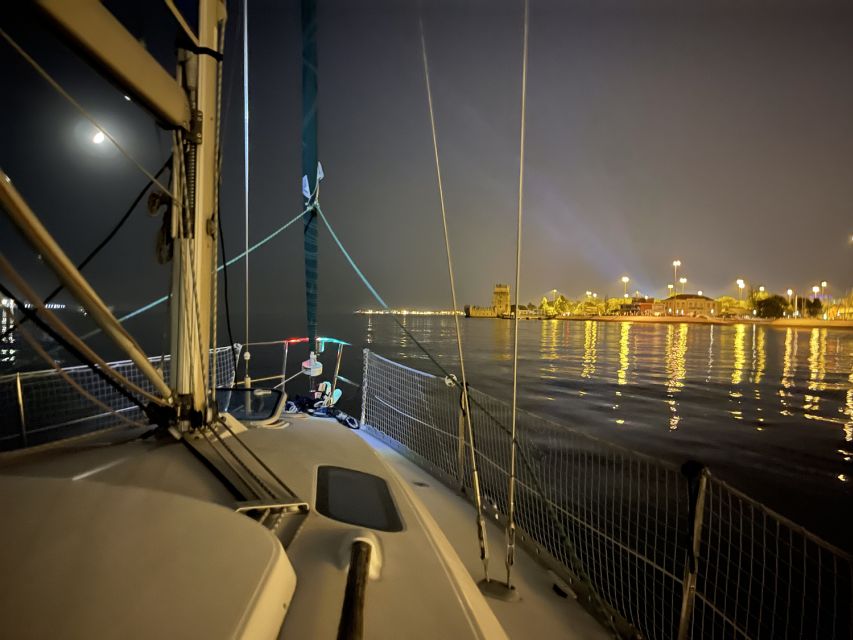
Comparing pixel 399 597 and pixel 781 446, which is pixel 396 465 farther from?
pixel 781 446

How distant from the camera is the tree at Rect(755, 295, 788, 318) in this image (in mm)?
112438

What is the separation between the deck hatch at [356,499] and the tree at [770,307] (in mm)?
141408

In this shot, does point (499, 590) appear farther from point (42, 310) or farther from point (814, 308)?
point (814, 308)

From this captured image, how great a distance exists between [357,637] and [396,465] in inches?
146

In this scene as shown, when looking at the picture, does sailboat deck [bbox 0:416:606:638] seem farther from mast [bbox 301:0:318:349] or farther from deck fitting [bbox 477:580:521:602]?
mast [bbox 301:0:318:349]

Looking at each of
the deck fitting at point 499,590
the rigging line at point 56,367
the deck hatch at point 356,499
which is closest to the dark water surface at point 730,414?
the deck fitting at point 499,590

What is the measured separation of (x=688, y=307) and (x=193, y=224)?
518 ft

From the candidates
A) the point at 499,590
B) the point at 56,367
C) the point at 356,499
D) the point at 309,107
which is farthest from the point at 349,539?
the point at 309,107

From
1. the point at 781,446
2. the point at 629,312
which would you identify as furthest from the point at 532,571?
the point at 629,312

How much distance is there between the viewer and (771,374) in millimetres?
21797

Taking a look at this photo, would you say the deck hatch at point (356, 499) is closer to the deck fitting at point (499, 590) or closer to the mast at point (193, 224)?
the deck fitting at point (499, 590)

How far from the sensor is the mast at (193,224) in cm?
299

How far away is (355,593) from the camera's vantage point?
1471mm

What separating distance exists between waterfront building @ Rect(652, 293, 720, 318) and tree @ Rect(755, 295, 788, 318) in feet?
53.7
